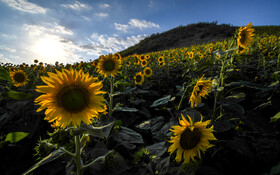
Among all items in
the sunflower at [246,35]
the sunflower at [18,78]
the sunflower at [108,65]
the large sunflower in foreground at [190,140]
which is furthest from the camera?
the sunflower at [18,78]

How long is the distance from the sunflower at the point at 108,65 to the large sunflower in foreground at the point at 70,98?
156 cm

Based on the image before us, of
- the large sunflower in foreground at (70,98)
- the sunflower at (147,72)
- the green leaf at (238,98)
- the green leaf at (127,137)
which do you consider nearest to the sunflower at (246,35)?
the green leaf at (238,98)

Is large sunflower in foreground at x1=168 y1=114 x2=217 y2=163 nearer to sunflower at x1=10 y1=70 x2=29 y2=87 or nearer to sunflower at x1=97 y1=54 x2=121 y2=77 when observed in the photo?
sunflower at x1=97 y1=54 x2=121 y2=77

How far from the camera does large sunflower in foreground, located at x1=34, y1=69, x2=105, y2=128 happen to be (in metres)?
1.00

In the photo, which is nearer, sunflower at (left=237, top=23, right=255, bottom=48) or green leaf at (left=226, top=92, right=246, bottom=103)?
green leaf at (left=226, top=92, right=246, bottom=103)

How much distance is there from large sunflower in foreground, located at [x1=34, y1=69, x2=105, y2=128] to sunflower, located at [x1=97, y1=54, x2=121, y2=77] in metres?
1.56

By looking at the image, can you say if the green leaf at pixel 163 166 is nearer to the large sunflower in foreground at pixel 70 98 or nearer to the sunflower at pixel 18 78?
the large sunflower in foreground at pixel 70 98

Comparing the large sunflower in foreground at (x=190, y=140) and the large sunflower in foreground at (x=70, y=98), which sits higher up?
the large sunflower in foreground at (x=70, y=98)

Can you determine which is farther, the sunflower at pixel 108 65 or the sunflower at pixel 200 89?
the sunflower at pixel 108 65

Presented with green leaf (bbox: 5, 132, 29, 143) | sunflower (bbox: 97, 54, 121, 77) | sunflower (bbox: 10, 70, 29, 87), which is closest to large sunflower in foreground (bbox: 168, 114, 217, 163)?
green leaf (bbox: 5, 132, 29, 143)

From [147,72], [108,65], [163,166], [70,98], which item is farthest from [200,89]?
[147,72]

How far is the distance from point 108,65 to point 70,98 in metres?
1.67

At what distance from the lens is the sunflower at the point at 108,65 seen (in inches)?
103

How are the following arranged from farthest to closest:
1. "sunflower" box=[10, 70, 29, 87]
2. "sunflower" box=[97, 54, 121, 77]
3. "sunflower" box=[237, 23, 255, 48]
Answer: "sunflower" box=[10, 70, 29, 87] → "sunflower" box=[97, 54, 121, 77] → "sunflower" box=[237, 23, 255, 48]
